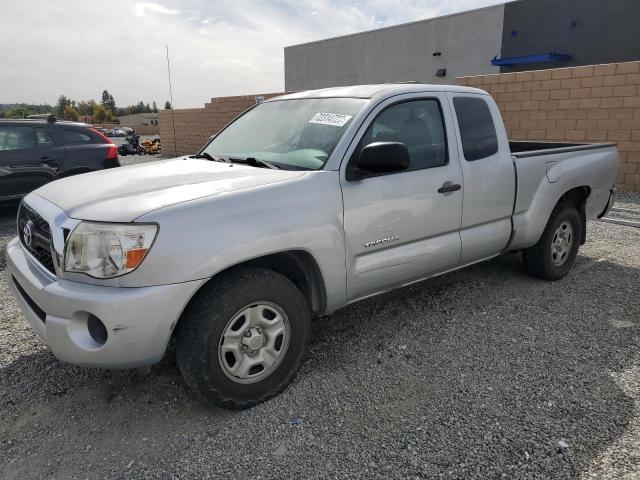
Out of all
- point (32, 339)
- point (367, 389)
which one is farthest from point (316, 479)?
point (32, 339)

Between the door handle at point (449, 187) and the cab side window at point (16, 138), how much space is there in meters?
6.75

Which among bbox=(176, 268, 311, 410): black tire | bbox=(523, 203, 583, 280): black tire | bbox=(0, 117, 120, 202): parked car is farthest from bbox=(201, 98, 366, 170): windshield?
bbox=(0, 117, 120, 202): parked car

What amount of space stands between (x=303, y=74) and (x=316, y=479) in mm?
27873

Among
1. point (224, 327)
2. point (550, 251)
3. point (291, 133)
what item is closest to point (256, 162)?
point (291, 133)

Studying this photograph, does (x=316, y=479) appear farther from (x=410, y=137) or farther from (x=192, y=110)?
(x=192, y=110)

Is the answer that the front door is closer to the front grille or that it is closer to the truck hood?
the truck hood

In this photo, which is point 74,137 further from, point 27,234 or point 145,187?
point 145,187

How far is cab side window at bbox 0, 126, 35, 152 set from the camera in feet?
24.0

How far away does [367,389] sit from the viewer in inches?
116

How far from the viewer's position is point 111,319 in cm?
228

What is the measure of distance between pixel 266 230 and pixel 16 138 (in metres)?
6.65

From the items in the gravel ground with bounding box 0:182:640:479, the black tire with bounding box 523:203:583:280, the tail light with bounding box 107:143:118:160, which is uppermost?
the tail light with bounding box 107:143:118:160

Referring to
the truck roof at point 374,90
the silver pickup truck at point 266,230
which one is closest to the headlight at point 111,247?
the silver pickup truck at point 266,230

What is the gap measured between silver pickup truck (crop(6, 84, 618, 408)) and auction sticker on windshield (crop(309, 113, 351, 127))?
0.04 feet
